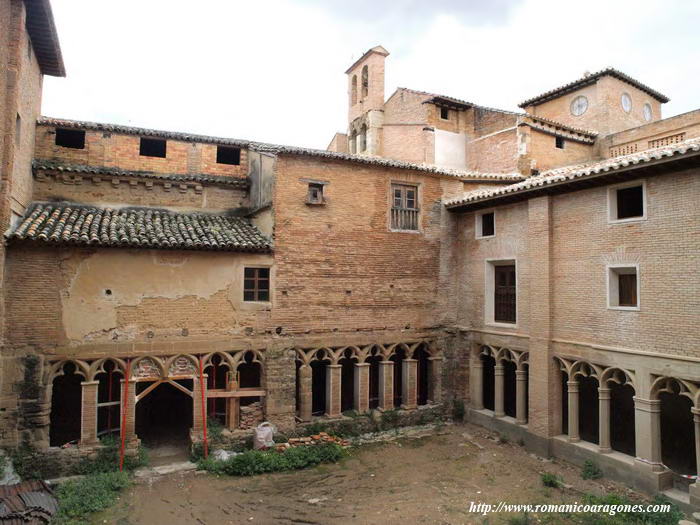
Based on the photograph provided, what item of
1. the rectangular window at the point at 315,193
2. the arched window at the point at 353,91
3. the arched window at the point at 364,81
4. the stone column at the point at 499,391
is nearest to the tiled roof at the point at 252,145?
the rectangular window at the point at 315,193

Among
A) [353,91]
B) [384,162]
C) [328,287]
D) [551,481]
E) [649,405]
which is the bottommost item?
[551,481]

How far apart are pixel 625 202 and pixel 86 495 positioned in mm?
13891

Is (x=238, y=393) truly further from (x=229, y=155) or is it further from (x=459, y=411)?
(x=229, y=155)

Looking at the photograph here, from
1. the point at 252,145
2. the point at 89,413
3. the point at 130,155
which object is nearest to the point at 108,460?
the point at 89,413

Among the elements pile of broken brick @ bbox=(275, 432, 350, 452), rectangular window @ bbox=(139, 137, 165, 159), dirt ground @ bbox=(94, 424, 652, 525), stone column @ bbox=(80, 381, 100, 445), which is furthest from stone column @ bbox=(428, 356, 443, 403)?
rectangular window @ bbox=(139, 137, 165, 159)

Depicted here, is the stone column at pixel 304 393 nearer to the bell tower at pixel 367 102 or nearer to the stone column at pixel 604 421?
the stone column at pixel 604 421

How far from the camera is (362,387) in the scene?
1445 centimetres

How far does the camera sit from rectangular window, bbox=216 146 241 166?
50.4 feet

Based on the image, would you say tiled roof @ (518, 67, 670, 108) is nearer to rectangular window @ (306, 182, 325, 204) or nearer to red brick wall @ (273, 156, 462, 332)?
red brick wall @ (273, 156, 462, 332)

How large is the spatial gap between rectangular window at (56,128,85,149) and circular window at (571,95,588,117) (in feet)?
69.1

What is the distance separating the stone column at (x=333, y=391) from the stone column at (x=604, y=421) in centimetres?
690

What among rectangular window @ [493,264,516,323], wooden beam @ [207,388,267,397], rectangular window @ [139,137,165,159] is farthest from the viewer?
rectangular window @ [139,137,165,159]

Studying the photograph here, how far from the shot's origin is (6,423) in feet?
34.1

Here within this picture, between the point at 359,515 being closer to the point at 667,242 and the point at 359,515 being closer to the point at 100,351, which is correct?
the point at 100,351
